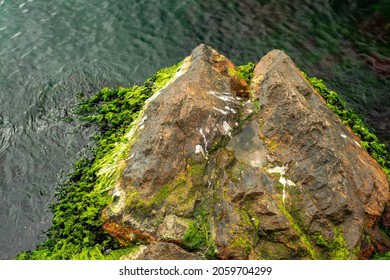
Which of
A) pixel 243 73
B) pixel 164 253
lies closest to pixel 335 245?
pixel 164 253

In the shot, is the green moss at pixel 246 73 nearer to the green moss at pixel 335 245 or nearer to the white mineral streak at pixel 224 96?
the white mineral streak at pixel 224 96

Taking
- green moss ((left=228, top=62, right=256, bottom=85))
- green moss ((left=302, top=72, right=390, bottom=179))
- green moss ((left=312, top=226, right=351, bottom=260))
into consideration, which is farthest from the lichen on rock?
green moss ((left=302, top=72, right=390, bottom=179))

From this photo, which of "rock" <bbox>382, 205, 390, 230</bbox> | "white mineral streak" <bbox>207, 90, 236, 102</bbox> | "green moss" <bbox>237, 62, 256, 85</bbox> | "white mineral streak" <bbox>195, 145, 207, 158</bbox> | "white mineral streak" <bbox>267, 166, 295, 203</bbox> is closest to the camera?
"white mineral streak" <bbox>267, 166, 295, 203</bbox>

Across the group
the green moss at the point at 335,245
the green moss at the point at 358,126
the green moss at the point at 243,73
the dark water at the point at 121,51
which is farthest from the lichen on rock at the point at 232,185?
the dark water at the point at 121,51

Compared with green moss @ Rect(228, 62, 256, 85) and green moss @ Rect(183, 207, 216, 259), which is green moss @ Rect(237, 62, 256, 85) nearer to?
green moss @ Rect(228, 62, 256, 85)

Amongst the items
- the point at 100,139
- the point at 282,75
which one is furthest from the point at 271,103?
the point at 100,139

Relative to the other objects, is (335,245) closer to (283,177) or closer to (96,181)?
(283,177)
